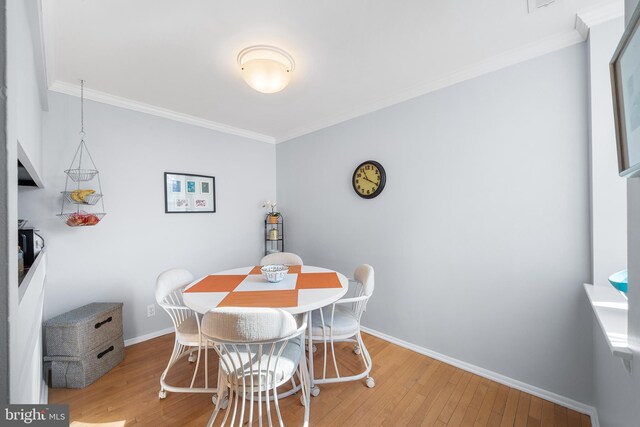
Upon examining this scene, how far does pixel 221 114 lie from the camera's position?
2.87m

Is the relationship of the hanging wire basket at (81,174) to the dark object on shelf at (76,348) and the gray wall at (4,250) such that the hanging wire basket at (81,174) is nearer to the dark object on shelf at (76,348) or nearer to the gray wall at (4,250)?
the dark object on shelf at (76,348)

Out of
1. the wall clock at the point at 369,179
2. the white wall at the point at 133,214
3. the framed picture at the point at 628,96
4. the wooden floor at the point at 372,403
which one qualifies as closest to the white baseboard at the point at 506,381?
the wooden floor at the point at 372,403

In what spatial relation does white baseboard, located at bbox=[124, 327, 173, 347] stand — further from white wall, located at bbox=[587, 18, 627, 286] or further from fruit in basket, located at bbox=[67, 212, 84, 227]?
white wall, located at bbox=[587, 18, 627, 286]

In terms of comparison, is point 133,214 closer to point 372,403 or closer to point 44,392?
point 44,392

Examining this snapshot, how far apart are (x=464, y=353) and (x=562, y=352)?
0.63 m

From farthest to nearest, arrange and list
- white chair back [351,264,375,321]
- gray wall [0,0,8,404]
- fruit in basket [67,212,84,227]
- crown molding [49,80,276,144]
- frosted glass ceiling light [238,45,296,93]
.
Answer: crown molding [49,80,276,144] → fruit in basket [67,212,84,227] → white chair back [351,264,375,321] → frosted glass ceiling light [238,45,296,93] → gray wall [0,0,8,404]

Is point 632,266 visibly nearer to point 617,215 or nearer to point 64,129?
point 617,215

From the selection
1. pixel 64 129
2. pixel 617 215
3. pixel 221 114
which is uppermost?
pixel 221 114

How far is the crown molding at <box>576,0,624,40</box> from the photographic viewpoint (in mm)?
1399

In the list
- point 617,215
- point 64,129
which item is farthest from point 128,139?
point 617,215

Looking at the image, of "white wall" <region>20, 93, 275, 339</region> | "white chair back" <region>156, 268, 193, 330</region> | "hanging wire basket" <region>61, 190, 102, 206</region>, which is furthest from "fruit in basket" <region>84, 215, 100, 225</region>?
"white chair back" <region>156, 268, 193, 330</region>

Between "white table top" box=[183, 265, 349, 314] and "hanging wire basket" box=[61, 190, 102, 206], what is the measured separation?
4.09 feet

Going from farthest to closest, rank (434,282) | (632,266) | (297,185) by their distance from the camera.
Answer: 1. (297,185)
2. (434,282)
3. (632,266)

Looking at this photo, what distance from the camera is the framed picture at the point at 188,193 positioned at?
2.76 metres
